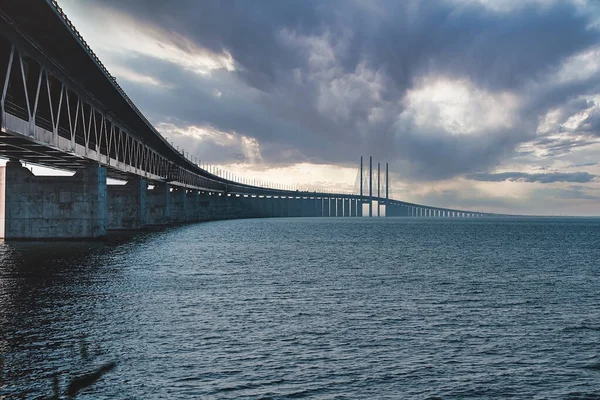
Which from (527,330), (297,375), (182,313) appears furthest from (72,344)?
(527,330)

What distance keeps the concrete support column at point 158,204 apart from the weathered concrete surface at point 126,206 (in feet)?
72.7

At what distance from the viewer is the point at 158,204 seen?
120 m

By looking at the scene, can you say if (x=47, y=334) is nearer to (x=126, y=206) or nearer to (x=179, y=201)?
(x=126, y=206)

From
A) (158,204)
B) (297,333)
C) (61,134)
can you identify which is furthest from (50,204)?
(158,204)

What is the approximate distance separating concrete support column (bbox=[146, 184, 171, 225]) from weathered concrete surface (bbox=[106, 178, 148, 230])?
2215 cm

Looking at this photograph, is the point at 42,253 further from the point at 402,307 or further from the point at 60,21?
the point at 402,307

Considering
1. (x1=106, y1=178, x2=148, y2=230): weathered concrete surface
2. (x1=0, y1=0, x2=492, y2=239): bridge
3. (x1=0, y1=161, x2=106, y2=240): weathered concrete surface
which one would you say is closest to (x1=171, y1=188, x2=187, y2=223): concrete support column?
(x1=0, y1=0, x2=492, y2=239): bridge

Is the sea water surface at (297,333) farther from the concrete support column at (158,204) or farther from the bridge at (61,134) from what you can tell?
the concrete support column at (158,204)

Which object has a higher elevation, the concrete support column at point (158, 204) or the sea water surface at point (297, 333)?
the concrete support column at point (158, 204)

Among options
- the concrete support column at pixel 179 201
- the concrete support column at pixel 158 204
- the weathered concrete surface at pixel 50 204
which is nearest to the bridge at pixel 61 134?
the weathered concrete surface at pixel 50 204

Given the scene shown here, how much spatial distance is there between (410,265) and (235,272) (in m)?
15.3

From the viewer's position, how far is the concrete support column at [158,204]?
119 metres

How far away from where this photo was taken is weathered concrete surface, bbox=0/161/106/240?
2422 inches

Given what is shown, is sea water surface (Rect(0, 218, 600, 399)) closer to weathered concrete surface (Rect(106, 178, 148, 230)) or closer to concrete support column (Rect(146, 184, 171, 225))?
weathered concrete surface (Rect(106, 178, 148, 230))
